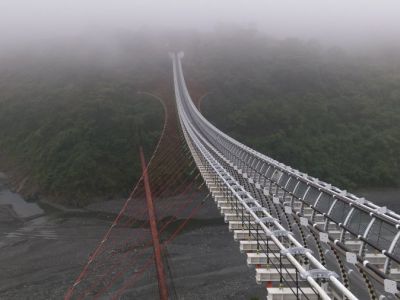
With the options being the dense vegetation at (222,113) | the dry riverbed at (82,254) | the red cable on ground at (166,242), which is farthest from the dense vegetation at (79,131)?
the red cable on ground at (166,242)

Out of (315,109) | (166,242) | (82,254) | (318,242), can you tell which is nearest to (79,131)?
(82,254)

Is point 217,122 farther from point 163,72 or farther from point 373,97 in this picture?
point 163,72

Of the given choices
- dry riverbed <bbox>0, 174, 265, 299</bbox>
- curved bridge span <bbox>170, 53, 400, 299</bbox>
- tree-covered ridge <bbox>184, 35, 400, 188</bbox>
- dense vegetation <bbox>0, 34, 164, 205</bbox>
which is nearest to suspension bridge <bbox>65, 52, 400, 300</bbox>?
curved bridge span <bbox>170, 53, 400, 299</bbox>

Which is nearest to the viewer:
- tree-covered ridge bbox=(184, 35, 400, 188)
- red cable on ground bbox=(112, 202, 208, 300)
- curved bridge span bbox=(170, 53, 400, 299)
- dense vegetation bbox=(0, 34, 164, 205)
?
curved bridge span bbox=(170, 53, 400, 299)

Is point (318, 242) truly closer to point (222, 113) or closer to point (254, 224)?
point (254, 224)

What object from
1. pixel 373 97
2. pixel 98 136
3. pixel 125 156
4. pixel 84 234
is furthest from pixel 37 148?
pixel 373 97

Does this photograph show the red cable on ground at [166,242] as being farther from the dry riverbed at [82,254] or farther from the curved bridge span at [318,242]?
the curved bridge span at [318,242]

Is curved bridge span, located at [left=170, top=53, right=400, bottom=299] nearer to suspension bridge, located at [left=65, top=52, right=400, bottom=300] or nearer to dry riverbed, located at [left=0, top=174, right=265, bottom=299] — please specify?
suspension bridge, located at [left=65, top=52, right=400, bottom=300]
